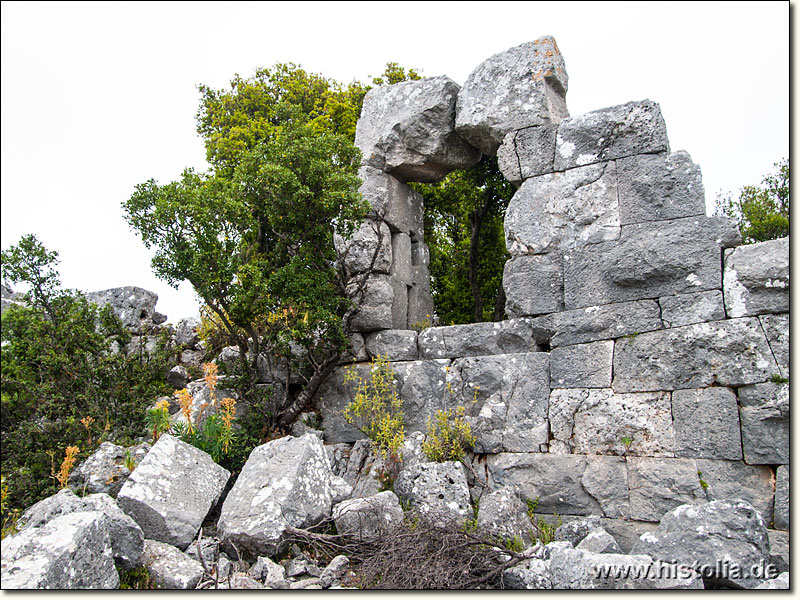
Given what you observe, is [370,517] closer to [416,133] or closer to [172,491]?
[172,491]

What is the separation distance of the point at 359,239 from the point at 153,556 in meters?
3.74

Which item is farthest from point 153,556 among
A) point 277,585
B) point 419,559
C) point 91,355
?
point 91,355

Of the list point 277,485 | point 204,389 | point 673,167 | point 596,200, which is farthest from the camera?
point 204,389

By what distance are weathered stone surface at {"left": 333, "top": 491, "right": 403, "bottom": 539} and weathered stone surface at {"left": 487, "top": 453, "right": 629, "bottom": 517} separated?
120 cm

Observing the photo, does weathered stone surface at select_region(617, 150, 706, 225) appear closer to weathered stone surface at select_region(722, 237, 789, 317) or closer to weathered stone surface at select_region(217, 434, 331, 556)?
weathered stone surface at select_region(722, 237, 789, 317)

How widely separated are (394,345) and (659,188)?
291 centimetres

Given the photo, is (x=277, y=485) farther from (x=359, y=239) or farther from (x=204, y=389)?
(x=359, y=239)

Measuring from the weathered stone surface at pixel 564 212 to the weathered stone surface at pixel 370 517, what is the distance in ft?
8.84

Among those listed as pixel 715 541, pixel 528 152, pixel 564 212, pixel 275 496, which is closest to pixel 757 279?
pixel 564 212

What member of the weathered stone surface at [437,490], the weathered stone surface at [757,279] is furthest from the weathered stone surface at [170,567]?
the weathered stone surface at [757,279]

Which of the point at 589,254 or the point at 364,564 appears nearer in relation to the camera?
the point at 364,564

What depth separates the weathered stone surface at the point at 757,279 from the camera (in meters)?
4.70

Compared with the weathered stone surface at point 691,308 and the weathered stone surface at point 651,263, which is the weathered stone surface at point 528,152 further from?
the weathered stone surface at point 691,308

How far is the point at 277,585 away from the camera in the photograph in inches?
160
